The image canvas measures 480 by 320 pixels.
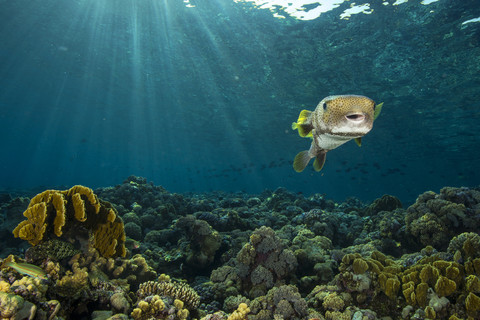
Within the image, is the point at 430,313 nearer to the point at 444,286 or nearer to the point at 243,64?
the point at 444,286

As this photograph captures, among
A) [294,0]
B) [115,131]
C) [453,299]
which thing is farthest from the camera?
[115,131]

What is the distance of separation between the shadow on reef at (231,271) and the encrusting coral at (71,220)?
0.6 inches

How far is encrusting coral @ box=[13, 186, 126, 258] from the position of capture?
3.32 m

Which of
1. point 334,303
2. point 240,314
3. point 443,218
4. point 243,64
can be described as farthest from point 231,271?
point 243,64

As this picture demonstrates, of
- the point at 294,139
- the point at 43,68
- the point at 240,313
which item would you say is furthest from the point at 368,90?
the point at 43,68

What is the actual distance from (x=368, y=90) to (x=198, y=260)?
23258 mm

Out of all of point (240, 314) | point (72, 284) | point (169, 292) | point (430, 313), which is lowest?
point (430, 313)

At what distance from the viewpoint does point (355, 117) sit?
1703 millimetres

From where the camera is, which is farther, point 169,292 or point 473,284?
point 169,292

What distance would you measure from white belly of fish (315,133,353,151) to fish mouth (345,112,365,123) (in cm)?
20

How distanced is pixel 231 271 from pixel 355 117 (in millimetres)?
4904

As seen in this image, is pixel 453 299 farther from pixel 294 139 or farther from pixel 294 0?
pixel 294 139

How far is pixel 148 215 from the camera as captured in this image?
9.34 metres

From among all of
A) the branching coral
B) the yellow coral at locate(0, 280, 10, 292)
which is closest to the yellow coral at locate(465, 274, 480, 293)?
the branching coral
